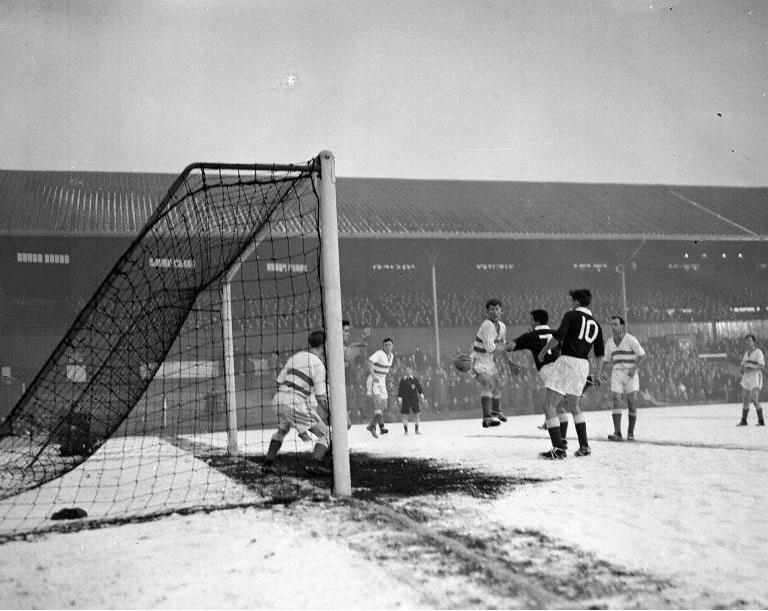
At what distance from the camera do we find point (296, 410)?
669cm

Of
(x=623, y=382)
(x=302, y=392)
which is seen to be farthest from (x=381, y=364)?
(x=302, y=392)

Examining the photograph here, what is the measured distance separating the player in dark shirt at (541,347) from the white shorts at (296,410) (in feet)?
8.58

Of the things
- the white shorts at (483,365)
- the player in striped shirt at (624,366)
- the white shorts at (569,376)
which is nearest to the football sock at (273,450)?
the white shorts at (569,376)

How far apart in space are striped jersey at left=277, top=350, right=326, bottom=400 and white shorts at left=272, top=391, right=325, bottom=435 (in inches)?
1.9

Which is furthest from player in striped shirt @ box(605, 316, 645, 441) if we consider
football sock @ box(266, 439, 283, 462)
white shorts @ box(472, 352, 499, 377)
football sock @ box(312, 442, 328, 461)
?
football sock @ box(266, 439, 283, 462)

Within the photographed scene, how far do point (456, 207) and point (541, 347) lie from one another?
1493 cm

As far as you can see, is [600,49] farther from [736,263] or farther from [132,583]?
[736,263]

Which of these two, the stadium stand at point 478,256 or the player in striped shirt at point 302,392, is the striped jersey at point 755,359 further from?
the stadium stand at point 478,256

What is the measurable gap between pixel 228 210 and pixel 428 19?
886 centimetres

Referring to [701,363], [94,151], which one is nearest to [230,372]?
[94,151]

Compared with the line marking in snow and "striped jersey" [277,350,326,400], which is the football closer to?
"striped jersey" [277,350,326,400]

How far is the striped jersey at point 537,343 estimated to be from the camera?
7922 millimetres

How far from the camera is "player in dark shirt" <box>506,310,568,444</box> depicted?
7.75 metres

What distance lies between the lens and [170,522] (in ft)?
15.1
